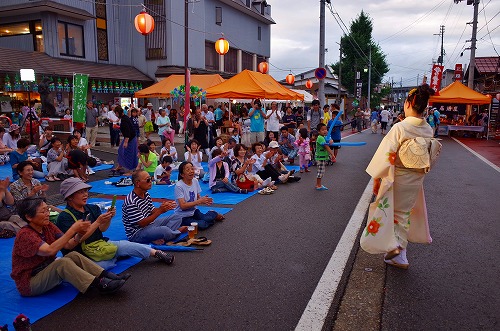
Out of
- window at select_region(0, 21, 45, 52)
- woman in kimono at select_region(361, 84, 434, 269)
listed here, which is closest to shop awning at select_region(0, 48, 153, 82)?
window at select_region(0, 21, 45, 52)

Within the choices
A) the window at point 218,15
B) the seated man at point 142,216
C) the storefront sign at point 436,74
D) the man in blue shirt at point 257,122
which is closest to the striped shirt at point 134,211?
the seated man at point 142,216

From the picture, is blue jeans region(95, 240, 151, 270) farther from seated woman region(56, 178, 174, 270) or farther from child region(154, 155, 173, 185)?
child region(154, 155, 173, 185)

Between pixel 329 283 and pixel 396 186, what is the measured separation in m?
1.23

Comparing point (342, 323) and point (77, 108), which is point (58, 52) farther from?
point (342, 323)

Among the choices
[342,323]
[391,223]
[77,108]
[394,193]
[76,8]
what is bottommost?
[342,323]

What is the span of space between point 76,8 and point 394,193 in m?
22.6

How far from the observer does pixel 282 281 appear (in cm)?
399

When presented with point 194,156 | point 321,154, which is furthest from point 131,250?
point 194,156

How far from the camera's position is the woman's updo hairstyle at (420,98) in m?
4.10

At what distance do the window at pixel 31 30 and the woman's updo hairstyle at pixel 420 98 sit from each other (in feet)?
73.0

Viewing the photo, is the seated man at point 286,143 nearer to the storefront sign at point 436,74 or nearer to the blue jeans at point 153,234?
the blue jeans at point 153,234

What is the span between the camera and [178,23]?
25.6 m

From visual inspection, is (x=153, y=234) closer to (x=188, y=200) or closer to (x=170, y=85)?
(x=188, y=200)

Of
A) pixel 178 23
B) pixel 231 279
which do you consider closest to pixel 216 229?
pixel 231 279
